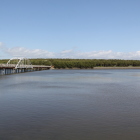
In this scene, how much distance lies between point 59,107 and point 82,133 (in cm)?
763

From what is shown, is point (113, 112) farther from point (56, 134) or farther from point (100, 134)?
point (56, 134)

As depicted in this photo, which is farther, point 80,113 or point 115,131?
point 80,113

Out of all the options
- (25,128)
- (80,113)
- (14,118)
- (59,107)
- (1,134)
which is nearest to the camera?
(1,134)

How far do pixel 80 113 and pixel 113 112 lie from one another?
268 centimetres

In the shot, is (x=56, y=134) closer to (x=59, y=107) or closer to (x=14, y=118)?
(x=14, y=118)

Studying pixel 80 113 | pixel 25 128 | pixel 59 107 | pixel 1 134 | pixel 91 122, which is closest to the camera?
pixel 1 134

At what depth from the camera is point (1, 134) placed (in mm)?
12758

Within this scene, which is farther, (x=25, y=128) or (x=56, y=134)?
(x=25, y=128)

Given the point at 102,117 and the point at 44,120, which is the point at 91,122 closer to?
the point at 102,117

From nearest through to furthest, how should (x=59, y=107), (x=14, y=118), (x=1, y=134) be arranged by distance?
1. (x=1, y=134)
2. (x=14, y=118)
3. (x=59, y=107)

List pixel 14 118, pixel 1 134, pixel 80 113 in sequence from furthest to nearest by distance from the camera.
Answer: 1. pixel 80 113
2. pixel 14 118
3. pixel 1 134

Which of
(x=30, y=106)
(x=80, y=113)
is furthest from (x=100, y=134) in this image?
(x=30, y=106)

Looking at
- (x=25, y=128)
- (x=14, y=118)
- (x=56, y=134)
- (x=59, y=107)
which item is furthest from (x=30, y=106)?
(x=56, y=134)

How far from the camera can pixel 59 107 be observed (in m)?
20.4
